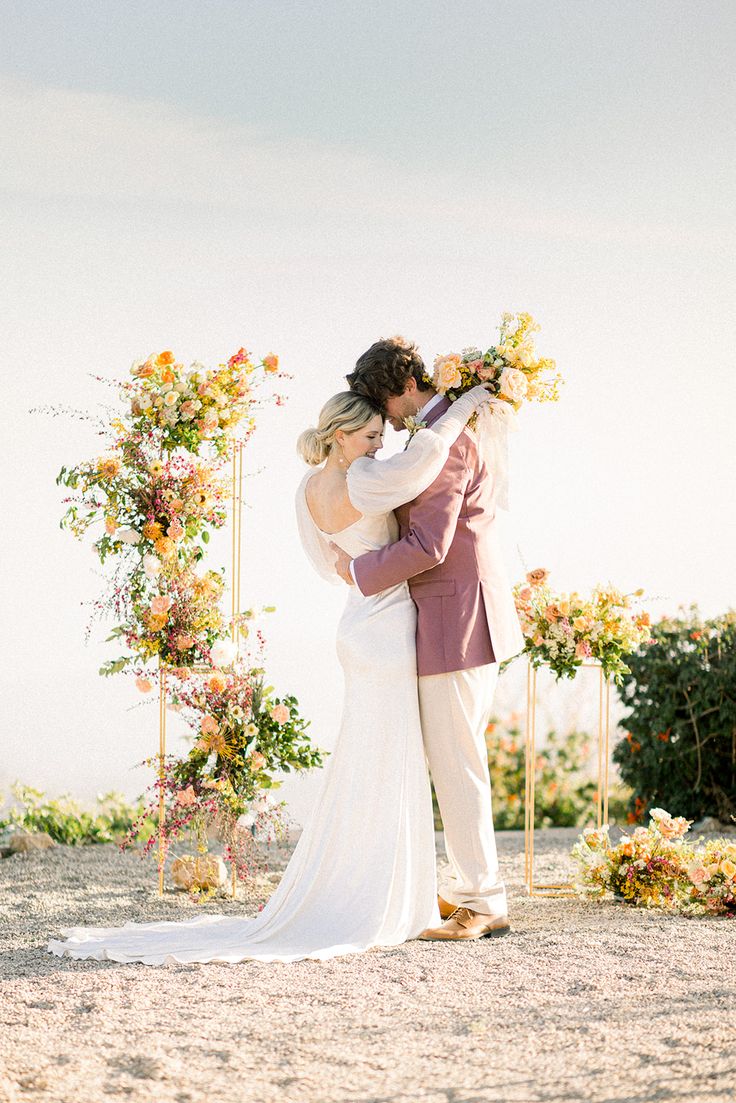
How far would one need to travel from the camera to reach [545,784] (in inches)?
372

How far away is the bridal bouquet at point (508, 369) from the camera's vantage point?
494cm

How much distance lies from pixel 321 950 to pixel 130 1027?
1.10 meters

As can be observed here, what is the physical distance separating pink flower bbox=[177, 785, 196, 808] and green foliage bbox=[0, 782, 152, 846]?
2.06m

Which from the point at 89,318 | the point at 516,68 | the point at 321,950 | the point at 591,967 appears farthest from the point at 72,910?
the point at 516,68

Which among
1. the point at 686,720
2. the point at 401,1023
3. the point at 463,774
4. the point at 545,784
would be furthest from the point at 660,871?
the point at 545,784

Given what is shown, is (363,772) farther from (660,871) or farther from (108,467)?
(108,467)

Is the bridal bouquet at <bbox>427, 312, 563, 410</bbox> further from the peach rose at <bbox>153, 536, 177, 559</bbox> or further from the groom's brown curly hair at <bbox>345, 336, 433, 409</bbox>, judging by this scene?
the peach rose at <bbox>153, 536, 177, 559</bbox>

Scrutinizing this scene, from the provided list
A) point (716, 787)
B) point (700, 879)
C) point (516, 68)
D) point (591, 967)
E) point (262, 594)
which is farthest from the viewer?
point (516, 68)

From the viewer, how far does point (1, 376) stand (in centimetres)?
960

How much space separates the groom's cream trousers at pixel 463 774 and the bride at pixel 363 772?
0.28ft

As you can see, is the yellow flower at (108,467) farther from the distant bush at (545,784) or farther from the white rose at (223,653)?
the distant bush at (545,784)

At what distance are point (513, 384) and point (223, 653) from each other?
1997mm

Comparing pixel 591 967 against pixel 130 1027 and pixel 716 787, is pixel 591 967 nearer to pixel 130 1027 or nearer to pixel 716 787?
pixel 130 1027

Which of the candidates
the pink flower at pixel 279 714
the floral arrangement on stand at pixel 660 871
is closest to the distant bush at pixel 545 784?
the floral arrangement on stand at pixel 660 871
